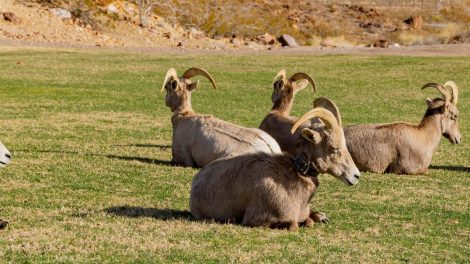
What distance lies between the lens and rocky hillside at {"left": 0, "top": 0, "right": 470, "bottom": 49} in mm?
54625

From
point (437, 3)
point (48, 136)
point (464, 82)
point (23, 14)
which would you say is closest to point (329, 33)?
point (437, 3)

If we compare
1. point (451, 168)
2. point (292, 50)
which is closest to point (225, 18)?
point (292, 50)

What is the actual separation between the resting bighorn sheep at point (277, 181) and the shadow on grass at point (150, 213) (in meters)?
0.34

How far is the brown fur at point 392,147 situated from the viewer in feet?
54.2

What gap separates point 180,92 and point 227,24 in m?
51.3

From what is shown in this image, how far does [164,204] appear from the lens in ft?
41.1

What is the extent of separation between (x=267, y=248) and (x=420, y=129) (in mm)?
8095

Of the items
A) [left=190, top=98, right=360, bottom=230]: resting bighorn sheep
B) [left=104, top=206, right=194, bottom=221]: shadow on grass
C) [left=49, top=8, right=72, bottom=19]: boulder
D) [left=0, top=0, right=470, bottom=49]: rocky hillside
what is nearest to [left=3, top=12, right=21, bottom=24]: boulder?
[left=0, top=0, right=470, bottom=49]: rocky hillside

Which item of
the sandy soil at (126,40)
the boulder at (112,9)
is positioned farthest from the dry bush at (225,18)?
the sandy soil at (126,40)

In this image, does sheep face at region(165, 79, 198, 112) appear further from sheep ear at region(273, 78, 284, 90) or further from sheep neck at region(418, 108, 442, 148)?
sheep neck at region(418, 108, 442, 148)

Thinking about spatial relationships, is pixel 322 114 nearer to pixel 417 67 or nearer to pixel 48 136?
pixel 48 136

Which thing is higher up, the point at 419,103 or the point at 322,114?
the point at 322,114

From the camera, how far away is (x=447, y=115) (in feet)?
58.3

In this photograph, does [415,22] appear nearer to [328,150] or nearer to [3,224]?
[328,150]
